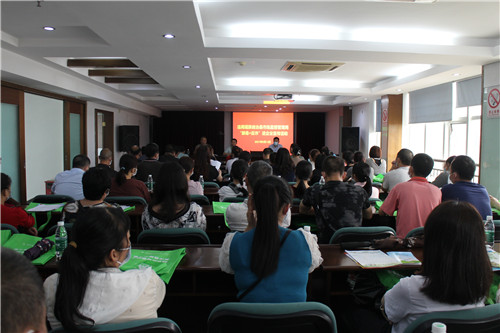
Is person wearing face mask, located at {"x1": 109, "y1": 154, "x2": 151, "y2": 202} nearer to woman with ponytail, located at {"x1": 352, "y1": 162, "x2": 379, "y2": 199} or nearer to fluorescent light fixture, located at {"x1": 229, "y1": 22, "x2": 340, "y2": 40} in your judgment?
fluorescent light fixture, located at {"x1": 229, "y1": 22, "x2": 340, "y2": 40}

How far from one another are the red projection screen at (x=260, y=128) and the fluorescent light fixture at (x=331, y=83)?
17.5ft

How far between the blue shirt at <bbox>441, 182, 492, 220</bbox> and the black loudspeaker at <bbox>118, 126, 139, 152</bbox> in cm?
1036

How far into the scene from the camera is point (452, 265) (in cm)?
133

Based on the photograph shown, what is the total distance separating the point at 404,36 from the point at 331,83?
4.67m

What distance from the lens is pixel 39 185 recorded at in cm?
757

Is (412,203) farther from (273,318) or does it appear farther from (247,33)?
(247,33)

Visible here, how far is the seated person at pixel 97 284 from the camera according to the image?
1272 mm

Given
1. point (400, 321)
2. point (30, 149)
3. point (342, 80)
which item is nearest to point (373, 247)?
point (400, 321)

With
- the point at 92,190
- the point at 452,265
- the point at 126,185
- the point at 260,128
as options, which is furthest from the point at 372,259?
the point at 260,128

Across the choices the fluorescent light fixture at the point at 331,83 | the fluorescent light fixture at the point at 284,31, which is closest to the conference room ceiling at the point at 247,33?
the fluorescent light fixture at the point at 284,31

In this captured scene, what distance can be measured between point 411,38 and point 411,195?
3.26m

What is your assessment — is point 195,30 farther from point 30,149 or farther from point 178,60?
point 30,149

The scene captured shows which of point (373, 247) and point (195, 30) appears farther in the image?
point (195, 30)

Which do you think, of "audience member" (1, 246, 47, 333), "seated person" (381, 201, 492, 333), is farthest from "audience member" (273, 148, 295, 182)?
"audience member" (1, 246, 47, 333)
